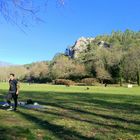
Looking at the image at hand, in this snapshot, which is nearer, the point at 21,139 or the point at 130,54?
the point at 21,139

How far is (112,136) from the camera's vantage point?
44.6 ft

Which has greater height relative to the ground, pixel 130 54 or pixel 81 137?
pixel 130 54

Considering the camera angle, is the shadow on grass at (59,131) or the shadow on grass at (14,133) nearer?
the shadow on grass at (14,133)

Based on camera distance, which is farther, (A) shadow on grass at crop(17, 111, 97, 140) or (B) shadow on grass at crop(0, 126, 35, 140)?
(A) shadow on grass at crop(17, 111, 97, 140)

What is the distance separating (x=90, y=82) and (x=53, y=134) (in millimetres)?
116308

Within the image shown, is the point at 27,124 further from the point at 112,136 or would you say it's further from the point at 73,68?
the point at 73,68

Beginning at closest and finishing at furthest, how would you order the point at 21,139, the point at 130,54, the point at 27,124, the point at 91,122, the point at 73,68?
the point at 21,139, the point at 27,124, the point at 91,122, the point at 130,54, the point at 73,68

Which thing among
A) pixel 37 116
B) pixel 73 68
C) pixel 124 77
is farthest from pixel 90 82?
pixel 37 116

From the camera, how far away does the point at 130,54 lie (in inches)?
5492

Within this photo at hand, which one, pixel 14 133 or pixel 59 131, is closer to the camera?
pixel 14 133

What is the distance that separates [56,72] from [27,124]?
156788 millimetres

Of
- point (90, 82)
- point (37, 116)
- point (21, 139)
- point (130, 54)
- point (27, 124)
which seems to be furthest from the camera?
point (130, 54)

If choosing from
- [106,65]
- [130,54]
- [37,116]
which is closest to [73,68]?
[106,65]

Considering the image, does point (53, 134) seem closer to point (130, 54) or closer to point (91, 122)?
point (91, 122)
